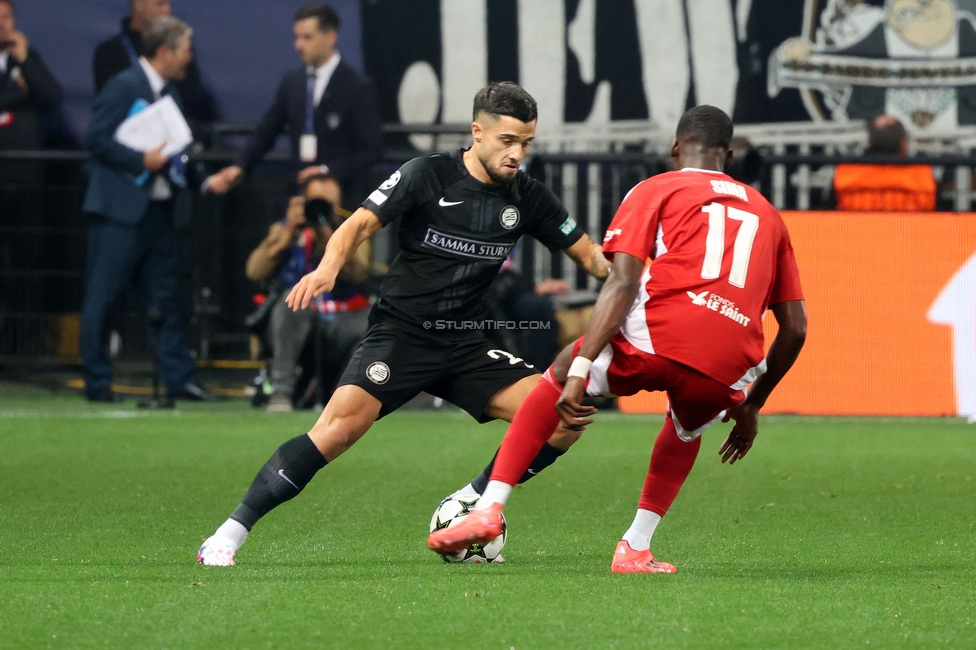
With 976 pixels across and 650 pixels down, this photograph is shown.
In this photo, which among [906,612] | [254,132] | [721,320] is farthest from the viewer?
[254,132]

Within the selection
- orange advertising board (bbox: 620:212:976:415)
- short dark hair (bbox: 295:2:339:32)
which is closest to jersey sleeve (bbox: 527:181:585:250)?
orange advertising board (bbox: 620:212:976:415)

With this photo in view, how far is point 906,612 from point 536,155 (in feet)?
26.0

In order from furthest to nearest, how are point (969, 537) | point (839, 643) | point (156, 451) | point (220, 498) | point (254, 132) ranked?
point (254, 132)
point (156, 451)
point (220, 498)
point (969, 537)
point (839, 643)

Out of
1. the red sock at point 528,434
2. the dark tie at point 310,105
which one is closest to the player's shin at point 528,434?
the red sock at point 528,434

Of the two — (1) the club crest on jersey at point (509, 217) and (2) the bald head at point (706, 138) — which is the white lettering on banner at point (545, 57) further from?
(2) the bald head at point (706, 138)

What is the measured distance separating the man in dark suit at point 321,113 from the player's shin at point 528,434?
744 cm

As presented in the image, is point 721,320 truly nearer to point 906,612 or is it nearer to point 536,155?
point 906,612

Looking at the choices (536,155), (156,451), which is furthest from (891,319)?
(156,451)

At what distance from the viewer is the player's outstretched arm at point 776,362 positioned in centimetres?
510

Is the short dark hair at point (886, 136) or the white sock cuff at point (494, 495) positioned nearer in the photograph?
the white sock cuff at point (494, 495)

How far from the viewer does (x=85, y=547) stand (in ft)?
19.0

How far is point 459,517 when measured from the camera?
538cm

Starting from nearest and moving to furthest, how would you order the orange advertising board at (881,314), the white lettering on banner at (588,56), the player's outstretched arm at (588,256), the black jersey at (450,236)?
1. the black jersey at (450,236)
2. the player's outstretched arm at (588,256)
3. the orange advertising board at (881,314)
4. the white lettering on banner at (588,56)

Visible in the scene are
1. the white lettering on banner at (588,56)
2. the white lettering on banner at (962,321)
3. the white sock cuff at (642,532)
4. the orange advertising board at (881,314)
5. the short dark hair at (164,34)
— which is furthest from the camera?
the white lettering on banner at (588,56)
